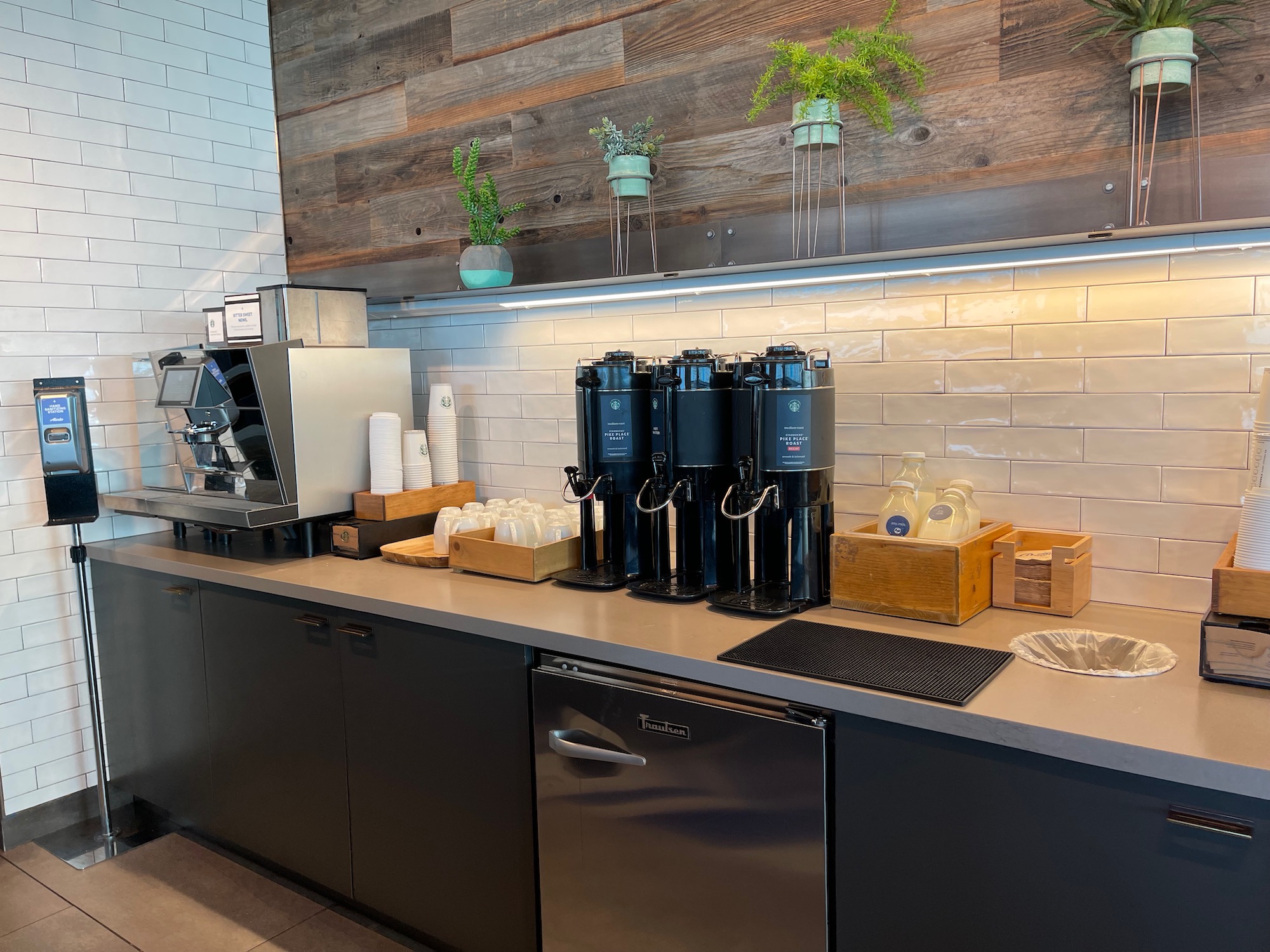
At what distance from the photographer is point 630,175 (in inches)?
96.6

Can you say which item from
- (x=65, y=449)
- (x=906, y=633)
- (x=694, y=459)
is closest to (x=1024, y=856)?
(x=906, y=633)

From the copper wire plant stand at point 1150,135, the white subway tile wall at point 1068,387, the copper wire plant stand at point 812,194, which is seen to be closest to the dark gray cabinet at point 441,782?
the white subway tile wall at point 1068,387

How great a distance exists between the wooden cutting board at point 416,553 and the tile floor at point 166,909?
970 millimetres

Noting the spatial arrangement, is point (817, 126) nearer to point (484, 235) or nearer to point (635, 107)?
point (635, 107)

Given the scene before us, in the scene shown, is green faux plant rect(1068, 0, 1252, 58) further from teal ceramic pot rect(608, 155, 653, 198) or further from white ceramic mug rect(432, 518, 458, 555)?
white ceramic mug rect(432, 518, 458, 555)

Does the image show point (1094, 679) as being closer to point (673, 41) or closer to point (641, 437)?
Result: point (641, 437)

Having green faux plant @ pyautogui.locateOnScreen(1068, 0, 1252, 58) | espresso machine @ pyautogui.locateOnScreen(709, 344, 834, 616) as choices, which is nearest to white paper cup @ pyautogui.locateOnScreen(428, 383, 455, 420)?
espresso machine @ pyautogui.locateOnScreen(709, 344, 834, 616)

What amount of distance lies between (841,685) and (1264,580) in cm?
68

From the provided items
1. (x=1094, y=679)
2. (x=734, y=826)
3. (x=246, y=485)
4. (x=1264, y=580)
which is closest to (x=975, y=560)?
(x=1094, y=679)

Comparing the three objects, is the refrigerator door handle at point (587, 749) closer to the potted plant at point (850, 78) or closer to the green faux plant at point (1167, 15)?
the potted plant at point (850, 78)

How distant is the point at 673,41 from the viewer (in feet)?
8.14

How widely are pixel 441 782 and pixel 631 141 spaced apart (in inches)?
66.3

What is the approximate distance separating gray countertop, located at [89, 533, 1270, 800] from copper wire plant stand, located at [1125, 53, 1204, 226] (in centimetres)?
82

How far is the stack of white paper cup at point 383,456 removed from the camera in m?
2.78
